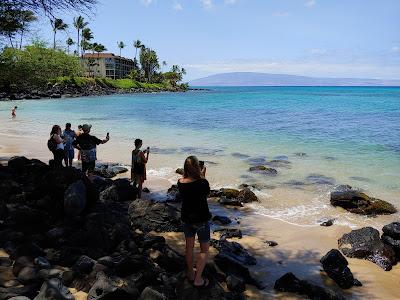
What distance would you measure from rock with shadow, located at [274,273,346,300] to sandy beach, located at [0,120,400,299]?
0.16m

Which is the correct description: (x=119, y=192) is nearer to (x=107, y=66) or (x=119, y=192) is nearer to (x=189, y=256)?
(x=189, y=256)

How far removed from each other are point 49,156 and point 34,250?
14.1 m

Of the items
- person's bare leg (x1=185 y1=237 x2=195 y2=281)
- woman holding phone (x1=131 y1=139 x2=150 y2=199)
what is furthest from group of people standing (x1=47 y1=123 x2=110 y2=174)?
person's bare leg (x1=185 y1=237 x2=195 y2=281)

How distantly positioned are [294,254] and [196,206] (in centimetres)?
419

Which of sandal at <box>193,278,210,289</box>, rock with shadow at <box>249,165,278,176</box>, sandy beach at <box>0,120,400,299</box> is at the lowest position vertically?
sandy beach at <box>0,120,400,299</box>

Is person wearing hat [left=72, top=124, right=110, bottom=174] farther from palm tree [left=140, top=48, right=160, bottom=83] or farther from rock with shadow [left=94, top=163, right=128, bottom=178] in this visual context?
palm tree [left=140, top=48, right=160, bottom=83]

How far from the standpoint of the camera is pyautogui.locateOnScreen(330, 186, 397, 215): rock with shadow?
12.2 metres

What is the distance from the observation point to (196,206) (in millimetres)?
5816

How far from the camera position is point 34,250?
6.56m

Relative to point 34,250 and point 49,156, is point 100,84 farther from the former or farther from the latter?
point 34,250

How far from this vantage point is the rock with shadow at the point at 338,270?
7.46 m

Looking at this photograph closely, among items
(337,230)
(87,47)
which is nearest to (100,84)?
(87,47)

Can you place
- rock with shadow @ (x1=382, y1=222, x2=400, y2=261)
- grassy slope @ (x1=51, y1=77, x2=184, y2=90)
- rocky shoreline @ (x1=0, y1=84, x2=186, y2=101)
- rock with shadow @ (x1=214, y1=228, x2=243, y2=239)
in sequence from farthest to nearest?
grassy slope @ (x1=51, y1=77, x2=184, y2=90) < rocky shoreline @ (x1=0, y1=84, x2=186, y2=101) < rock with shadow @ (x1=214, y1=228, x2=243, y2=239) < rock with shadow @ (x1=382, y1=222, x2=400, y2=261)

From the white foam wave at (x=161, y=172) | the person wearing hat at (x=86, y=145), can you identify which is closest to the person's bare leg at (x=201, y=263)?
the person wearing hat at (x=86, y=145)
